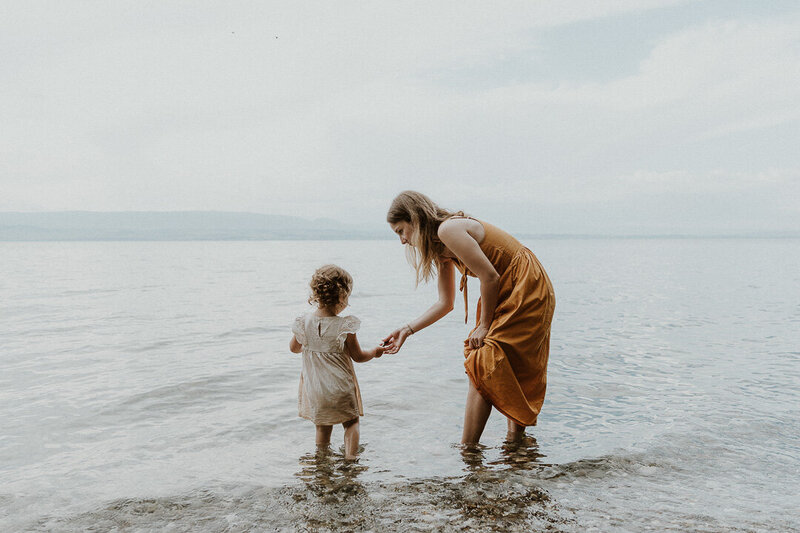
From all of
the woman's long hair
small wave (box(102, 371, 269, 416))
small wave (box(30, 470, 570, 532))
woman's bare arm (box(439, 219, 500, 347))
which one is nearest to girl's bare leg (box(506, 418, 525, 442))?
small wave (box(30, 470, 570, 532))

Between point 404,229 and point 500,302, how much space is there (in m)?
1.01

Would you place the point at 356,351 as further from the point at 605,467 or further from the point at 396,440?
the point at 605,467

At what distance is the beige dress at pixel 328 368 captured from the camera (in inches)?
196

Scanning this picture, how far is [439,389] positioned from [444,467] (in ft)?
11.2

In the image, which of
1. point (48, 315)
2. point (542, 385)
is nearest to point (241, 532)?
point (542, 385)

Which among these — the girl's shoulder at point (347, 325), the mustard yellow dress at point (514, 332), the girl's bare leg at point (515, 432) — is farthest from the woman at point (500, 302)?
the girl's bare leg at point (515, 432)

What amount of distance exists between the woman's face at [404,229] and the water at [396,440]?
6.78 feet

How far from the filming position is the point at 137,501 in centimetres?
464

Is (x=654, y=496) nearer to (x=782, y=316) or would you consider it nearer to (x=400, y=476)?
(x=400, y=476)

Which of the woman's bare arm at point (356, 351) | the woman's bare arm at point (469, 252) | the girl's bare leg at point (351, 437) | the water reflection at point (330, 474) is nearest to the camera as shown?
the woman's bare arm at point (469, 252)

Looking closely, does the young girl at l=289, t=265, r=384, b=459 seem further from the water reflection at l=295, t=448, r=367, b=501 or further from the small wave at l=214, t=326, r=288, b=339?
the small wave at l=214, t=326, r=288, b=339

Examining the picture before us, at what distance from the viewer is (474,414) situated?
205 inches

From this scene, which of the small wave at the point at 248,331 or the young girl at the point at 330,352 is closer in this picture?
the young girl at the point at 330,352

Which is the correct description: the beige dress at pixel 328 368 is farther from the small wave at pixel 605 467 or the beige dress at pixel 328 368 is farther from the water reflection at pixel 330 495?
the small wave at pixel 605 467
